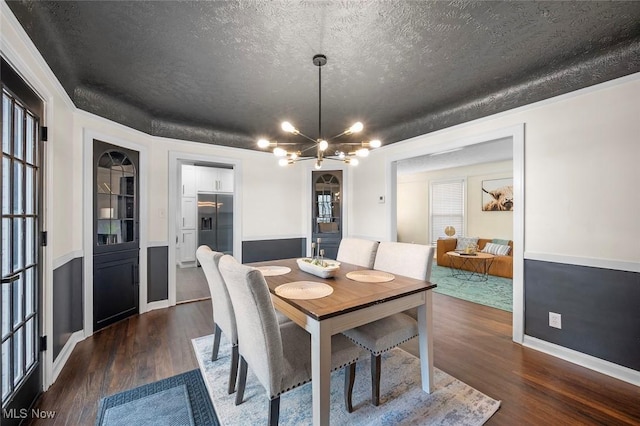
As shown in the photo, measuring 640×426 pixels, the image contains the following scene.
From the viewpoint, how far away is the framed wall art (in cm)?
600

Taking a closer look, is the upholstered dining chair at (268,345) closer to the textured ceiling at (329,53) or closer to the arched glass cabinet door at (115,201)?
the textured ceiling at (329,53)

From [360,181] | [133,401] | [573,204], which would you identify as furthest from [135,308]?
[573,204]

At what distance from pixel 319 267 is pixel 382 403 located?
993 mm

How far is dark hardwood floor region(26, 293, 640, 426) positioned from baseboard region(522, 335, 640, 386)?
63 millimetres

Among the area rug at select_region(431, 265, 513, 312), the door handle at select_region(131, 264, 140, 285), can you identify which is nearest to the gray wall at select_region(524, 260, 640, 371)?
the area rug at select_region(431, 265, 513, 312)

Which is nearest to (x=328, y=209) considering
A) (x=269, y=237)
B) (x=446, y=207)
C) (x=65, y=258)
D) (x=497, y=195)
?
(x=269, y=237)

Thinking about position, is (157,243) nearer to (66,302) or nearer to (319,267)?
(66,302)

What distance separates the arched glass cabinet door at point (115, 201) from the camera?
2.92 m

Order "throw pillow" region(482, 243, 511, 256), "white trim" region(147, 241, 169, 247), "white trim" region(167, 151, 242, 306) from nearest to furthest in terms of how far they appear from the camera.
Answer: "white trim" region(147, 241, 169, 247), "white trim" region(167, 151, 242, 306), "throw pillow" region(482, 243, 511, 256)

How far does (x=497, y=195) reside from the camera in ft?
20.4

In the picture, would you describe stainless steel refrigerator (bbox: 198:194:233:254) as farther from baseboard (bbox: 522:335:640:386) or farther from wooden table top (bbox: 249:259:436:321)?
baseboard (bbox: 522:335:640:386)

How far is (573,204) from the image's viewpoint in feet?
7.61

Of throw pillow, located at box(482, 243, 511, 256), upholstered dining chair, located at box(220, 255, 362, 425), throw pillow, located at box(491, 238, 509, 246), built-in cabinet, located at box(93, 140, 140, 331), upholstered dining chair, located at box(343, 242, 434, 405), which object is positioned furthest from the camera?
throw pillow, located at box(491, 238, 509, 246)

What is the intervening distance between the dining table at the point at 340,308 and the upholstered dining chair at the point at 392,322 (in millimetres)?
128
